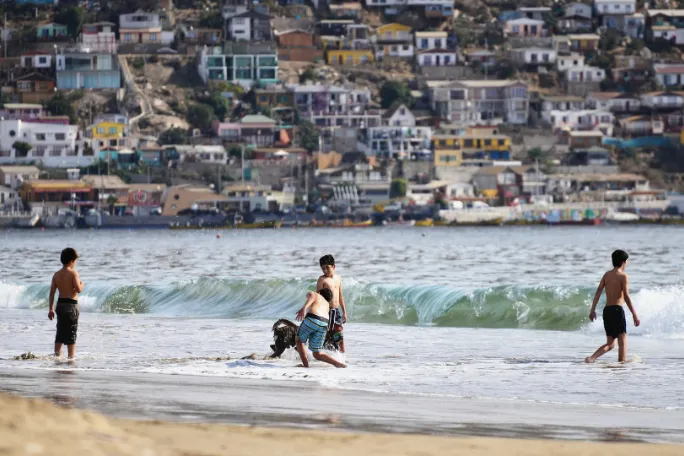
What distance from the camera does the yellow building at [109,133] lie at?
154 metres

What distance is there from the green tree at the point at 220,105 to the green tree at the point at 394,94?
52.9ft

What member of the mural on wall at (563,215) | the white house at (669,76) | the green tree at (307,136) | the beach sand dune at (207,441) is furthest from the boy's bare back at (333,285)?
the white house at (669,76)

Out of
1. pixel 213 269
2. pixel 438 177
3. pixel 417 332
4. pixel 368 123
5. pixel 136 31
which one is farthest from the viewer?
pixel 136 31

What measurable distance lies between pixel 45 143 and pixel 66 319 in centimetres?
13827

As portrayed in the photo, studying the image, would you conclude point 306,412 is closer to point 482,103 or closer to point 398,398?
point 398,398

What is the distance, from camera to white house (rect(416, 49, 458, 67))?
591ft

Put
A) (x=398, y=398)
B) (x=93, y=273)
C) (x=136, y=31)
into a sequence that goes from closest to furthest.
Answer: (x=398, y=398)
(x=93, y=273)
(x=136, y=31)

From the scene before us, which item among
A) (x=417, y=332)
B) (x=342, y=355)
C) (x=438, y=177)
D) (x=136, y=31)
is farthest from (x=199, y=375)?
(x=136, y=31)

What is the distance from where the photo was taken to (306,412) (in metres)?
13.8

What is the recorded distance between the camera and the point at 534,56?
7096 inches

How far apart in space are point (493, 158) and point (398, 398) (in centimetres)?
14264

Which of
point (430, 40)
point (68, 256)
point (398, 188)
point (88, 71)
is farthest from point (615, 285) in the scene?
point (430, 40)

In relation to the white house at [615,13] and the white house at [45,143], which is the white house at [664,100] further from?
the white house at [45,143]

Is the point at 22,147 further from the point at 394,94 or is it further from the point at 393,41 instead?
the point at 393,41
